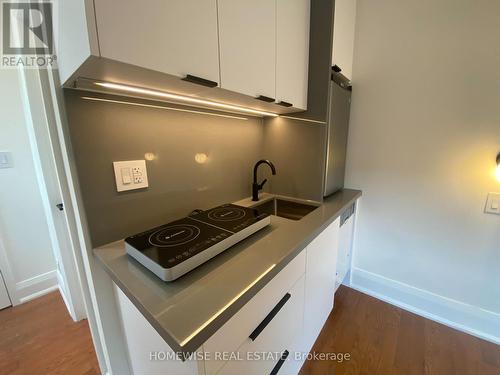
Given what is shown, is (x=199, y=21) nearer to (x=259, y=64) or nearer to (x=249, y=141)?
(x=259, y=64)

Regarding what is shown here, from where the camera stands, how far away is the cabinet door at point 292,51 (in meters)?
1.06

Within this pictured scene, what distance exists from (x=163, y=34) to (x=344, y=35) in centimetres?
133

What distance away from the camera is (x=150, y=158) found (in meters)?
0.96

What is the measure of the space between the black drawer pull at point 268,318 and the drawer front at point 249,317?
0.04ft

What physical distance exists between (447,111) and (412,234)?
885 mm

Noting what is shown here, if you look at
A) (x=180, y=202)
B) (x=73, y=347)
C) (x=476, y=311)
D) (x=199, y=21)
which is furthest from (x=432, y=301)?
(x=73, y=347)

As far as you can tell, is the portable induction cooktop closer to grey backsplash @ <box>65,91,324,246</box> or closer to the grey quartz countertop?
the grey quartz countertop

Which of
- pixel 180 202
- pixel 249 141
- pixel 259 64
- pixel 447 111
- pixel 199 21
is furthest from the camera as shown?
pixel 249 141

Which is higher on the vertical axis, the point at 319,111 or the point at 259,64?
the point at 259,64

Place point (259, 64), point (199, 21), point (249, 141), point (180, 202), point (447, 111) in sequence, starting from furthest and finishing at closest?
point (249, 141) → point (447, 111) → point (180, 202) → point (259, 64) → point (199, 21)

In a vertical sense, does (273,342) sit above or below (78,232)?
below

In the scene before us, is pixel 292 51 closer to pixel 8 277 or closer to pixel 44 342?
pixel 44 342

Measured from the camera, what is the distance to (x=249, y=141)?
1.50 m

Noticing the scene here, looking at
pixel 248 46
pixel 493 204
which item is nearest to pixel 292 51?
pixel 248 46
